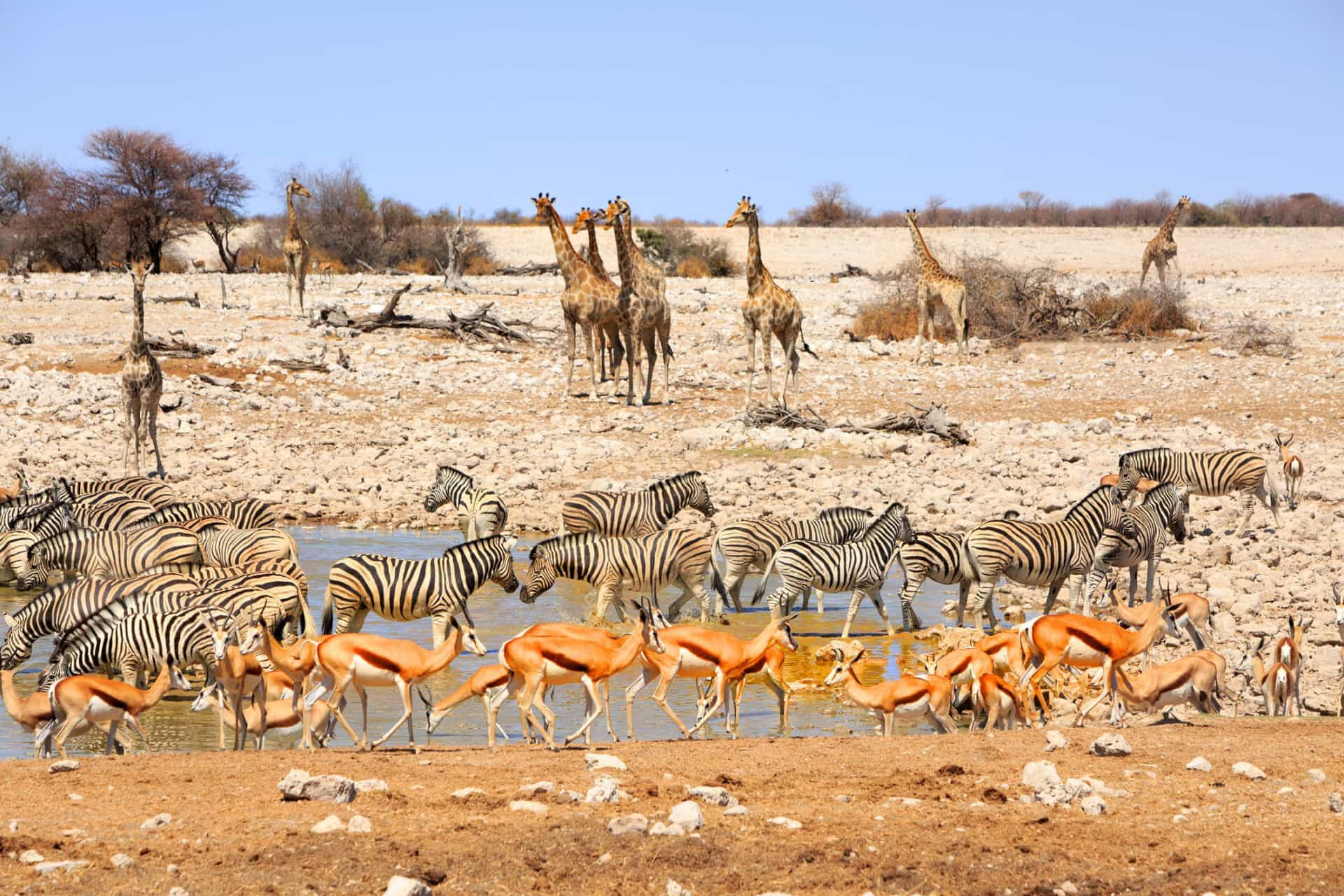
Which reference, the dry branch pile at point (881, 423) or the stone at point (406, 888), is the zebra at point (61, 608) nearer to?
the stone at point (406, 888)

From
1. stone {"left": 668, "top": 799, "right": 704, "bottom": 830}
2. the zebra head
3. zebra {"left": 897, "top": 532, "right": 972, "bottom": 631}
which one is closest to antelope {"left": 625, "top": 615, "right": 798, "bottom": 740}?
stone {"left": 668, "top": 799, "right": 704, "bottom": 830}

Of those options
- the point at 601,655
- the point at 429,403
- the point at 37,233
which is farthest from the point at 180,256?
the point at 601,655

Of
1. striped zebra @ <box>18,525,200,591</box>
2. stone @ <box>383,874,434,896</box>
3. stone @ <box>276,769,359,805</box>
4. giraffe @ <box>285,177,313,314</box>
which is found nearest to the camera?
stone @ <box>383,874,434,896</box>

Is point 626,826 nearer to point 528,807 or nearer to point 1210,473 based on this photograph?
point 528,807

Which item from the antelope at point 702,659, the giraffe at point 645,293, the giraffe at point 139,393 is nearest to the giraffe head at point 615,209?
the giraffe at point 645,293

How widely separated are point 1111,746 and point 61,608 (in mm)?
6345

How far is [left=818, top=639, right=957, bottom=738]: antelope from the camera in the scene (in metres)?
7.54

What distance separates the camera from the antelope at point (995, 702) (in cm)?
753

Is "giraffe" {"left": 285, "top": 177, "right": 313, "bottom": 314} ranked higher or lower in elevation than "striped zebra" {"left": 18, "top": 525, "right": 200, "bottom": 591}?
higher

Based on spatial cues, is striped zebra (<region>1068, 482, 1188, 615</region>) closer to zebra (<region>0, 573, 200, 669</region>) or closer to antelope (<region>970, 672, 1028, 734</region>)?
antelope (<region>970, 672, 1028, 734</region>)

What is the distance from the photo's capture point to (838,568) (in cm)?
1075

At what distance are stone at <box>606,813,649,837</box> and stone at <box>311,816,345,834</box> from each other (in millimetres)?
983

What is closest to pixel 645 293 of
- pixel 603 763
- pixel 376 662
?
pixel 376 662

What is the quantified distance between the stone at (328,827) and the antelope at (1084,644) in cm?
379
